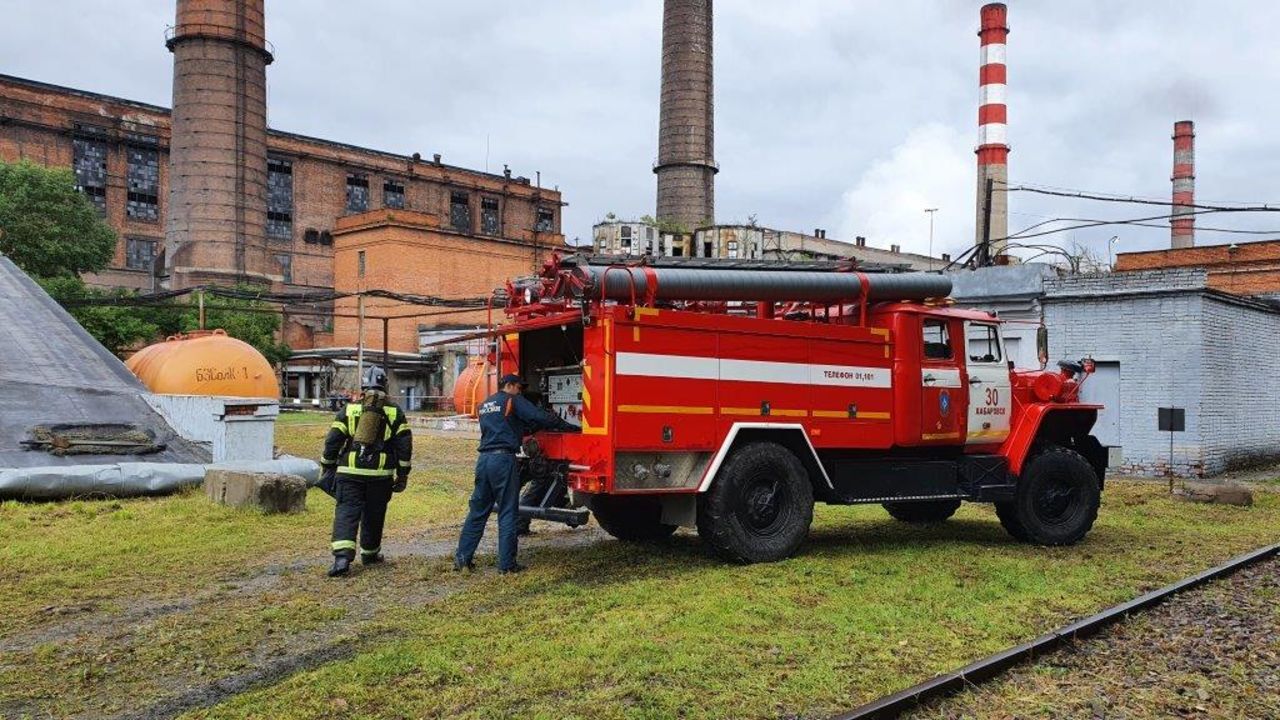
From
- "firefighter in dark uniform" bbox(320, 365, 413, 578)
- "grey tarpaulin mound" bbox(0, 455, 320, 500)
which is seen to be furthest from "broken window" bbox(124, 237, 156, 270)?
"firefighter in dark uniform" bbox(320, 365, 413, 578)

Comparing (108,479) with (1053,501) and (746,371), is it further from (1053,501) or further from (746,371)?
(1053,501)

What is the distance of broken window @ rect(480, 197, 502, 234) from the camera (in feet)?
242

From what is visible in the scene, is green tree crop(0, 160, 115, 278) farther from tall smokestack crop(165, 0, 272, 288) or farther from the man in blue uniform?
the man in blue uniform

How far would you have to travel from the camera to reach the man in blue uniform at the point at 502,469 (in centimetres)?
812

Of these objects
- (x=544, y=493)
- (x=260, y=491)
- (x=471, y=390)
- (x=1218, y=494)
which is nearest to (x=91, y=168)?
(x=471, y=390)

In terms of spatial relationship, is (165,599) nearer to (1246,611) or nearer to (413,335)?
(1246,611)

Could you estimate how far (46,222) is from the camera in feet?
156

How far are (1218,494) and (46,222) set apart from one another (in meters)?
51.2

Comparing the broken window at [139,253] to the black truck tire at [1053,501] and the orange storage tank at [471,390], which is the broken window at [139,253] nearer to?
the orange storage tank at [471,390]

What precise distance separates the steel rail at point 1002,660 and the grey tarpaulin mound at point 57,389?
1032 cm

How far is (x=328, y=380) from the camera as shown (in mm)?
54156

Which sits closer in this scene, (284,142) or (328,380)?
(328,380)

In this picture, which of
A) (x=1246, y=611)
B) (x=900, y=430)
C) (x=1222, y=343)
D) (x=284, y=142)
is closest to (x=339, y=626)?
(x=900, y=430)

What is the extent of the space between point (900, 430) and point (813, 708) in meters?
4.89
